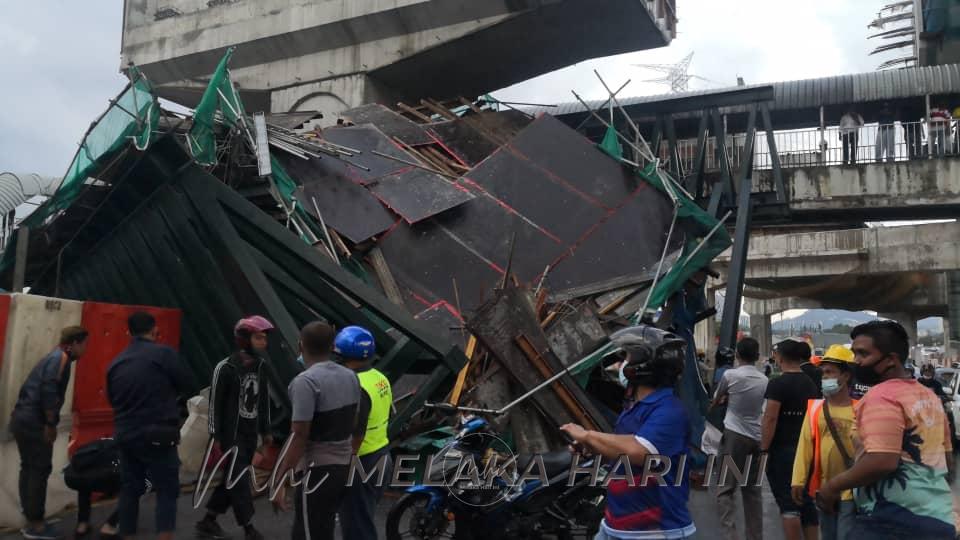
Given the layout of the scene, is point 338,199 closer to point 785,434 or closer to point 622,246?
point 622,246

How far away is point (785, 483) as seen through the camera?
211 inches

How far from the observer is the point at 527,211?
9.88 m

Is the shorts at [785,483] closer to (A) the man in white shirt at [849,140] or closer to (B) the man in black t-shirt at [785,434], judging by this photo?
(B) the man in black t-shirt at [785,434]

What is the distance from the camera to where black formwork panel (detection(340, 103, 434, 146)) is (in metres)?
11.7

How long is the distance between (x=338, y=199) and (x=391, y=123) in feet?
9.53

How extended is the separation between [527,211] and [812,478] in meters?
6.04

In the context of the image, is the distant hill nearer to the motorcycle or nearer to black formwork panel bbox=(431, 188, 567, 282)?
black formwork panel bbox=(431, 188, 567, 282)

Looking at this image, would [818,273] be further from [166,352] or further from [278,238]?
[166,352]

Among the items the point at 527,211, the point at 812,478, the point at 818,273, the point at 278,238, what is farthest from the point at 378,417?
the point at 818,273

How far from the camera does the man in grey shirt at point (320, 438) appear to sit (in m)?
3.90

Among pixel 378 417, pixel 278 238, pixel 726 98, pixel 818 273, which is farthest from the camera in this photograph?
pixel 818 273

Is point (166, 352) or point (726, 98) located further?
point (726, 98)

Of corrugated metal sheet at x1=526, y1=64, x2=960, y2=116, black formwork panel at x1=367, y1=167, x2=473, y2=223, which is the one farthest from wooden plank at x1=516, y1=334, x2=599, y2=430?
corrugated metal sheet at x1=526, y1=64, x2=960, y2=116

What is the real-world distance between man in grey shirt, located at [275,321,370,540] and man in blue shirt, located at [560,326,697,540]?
1490 mm
